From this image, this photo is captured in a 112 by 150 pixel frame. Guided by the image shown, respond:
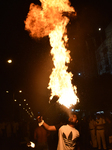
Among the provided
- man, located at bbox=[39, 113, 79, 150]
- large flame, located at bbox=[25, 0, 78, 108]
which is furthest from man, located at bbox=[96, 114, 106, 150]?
man, located at bbox=[39, 113, 79, 150]

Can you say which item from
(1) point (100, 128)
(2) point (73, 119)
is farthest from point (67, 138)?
(1) point (100, 128)

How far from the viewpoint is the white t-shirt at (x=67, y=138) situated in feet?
14.6

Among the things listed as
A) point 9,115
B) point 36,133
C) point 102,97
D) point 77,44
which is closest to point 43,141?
point 36,133

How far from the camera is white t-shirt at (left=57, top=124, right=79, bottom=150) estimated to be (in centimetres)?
446

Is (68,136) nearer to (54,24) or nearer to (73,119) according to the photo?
(73,119)

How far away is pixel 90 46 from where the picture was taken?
241 feet

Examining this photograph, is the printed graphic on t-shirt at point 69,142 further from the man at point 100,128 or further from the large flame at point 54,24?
the man at point 100,128

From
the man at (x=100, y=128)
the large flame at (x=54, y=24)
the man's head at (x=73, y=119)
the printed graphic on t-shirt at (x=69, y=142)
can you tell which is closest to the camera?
the printed graphic on t-shirt at (x=69, y=142)

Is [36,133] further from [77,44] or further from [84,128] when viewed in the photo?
[77,44]

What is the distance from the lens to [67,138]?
14.9 ft

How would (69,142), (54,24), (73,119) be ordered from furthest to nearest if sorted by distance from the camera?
1. (54,24)
2. (73,119)
3. (69,142)

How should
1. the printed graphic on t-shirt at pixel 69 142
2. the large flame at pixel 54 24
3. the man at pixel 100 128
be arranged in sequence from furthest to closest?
the man at pixel 100 128, the large flame at pixel 54 24, the printed graphic on t-shirt at pixel 69 142

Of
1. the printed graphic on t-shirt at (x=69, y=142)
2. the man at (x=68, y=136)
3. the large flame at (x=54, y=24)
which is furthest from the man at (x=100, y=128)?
the printed graphic on t-shirt at (x=69, y=142)

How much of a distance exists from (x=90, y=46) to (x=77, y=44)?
15.2 m
